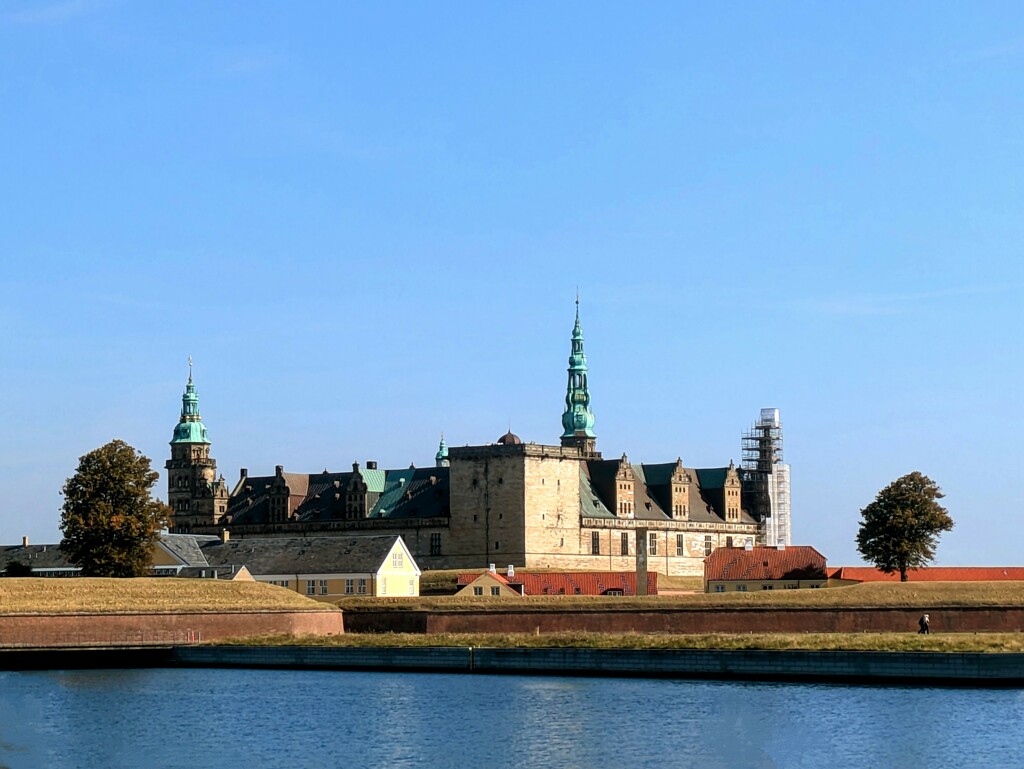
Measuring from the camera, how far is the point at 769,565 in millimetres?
102500

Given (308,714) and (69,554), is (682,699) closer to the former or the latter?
(308,714)

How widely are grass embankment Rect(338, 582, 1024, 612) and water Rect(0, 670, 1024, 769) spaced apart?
1532 centimetres

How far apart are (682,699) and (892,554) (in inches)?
1717

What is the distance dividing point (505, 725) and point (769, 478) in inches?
3670

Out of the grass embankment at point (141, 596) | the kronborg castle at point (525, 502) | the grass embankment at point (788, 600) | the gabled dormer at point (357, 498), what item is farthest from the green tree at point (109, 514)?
the gabled dormer at point (357, 498)

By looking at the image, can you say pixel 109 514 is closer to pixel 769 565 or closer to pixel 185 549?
pixel 185 549

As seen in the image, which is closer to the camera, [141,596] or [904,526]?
[141,596]

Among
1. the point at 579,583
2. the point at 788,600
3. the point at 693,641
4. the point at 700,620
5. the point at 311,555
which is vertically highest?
the point at 311,555

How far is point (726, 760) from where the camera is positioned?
146 ft

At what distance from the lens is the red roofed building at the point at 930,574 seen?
99250 millimetres

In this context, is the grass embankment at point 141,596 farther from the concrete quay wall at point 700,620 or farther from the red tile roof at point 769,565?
the red tile roof at point 769,565

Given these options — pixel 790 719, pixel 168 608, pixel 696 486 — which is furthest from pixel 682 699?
pixel 696 486

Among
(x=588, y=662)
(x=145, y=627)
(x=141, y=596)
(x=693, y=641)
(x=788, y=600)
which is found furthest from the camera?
(x=141, y=596)

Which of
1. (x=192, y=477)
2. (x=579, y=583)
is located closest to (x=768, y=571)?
(x=579, y=583)
